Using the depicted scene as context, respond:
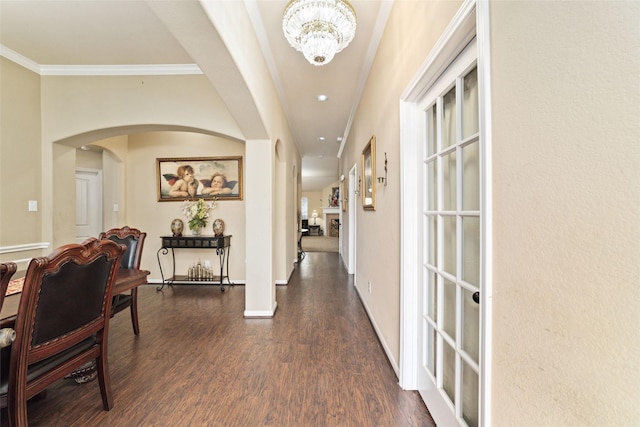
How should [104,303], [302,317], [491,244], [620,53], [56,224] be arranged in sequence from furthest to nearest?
[56,224], [302,317], [104,303], [491,244], [620,53]

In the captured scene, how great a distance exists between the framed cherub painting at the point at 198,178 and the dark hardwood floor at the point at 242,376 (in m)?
2.01

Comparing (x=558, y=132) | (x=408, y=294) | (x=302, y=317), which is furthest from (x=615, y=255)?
(x=302, y=317)

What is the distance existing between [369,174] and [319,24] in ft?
5.28

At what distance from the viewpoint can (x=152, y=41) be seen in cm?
275

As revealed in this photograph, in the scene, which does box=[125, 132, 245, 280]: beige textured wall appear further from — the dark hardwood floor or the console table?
the dark hardwood floor

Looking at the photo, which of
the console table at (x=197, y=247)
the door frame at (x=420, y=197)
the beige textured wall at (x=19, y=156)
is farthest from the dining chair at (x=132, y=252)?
the door frame at (x=420, y=197)

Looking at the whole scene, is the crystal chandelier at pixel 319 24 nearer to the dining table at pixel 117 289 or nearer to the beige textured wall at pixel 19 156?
the dining table at pixel 117 289

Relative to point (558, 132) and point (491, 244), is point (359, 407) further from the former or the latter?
point (558, 132)

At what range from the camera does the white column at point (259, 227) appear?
10.2 ft

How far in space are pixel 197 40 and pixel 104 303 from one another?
1.67m

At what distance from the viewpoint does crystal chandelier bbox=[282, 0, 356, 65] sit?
66.1 inches

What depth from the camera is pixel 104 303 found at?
5.39 feet

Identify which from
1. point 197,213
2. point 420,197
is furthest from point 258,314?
point 420,197

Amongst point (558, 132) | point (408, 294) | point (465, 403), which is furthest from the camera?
point (408, 294)
